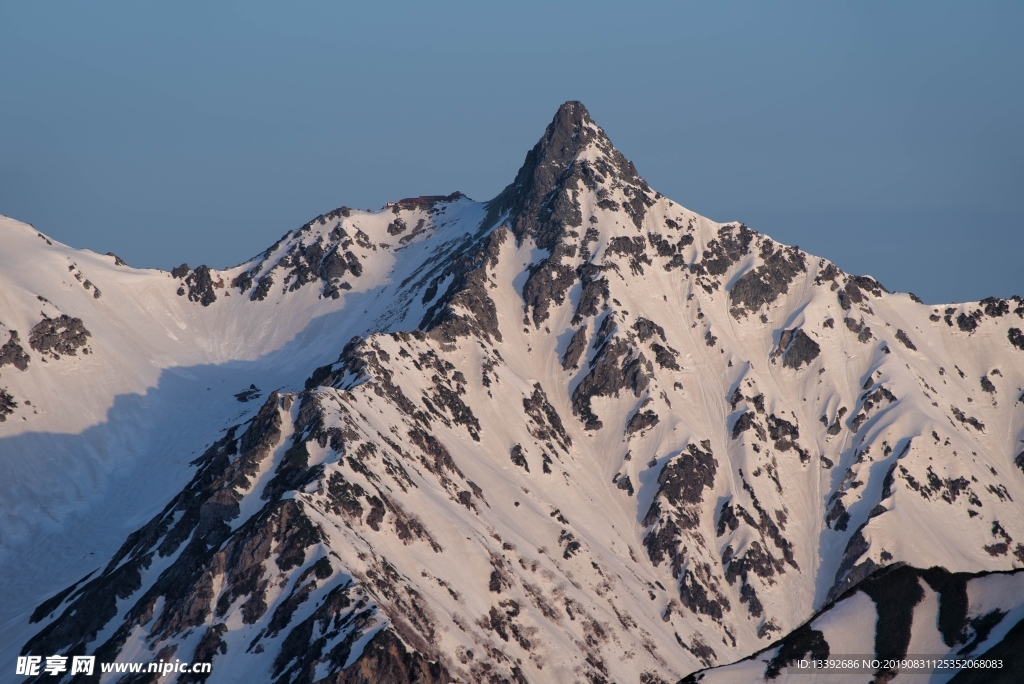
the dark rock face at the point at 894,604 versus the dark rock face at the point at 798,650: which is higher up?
the dark rock face at the point at 894,604

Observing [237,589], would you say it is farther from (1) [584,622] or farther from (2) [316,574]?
(1) [584,622]

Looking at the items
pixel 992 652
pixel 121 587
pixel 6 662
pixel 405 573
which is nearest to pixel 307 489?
pixel 405 573

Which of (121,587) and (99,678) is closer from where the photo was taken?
(99,678)

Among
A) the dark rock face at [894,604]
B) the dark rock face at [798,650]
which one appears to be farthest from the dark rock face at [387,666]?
the dark rock face at [894,604]

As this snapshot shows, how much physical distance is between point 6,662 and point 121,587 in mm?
21775

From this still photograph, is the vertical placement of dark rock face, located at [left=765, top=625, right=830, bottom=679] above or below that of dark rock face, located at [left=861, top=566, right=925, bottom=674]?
below

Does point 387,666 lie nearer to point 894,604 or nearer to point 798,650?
point 798,650

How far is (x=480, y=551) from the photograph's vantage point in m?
184

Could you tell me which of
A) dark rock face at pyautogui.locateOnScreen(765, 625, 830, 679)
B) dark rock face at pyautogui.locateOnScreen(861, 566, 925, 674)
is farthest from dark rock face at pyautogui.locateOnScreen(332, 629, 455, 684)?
dark rock face at pyautogui.locateOnScreen(861, 566, 925, 674)

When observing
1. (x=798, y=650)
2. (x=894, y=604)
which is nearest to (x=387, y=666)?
(x=798, y=650)

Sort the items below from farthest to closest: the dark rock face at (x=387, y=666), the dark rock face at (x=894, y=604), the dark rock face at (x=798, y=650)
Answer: the dark rock face at (x=387, y=666)
the dark rock face at (x=894, y=604)
the dark rock face at (x=798, y=650)

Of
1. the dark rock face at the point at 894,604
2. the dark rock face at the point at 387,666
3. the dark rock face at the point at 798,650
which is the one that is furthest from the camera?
the dark rock face at the point at 387,666

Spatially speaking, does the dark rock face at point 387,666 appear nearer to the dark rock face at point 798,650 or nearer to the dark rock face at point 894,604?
the dark rock face at point 798,650

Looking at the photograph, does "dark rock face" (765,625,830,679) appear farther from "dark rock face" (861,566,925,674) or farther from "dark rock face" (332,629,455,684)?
"dark rock face" (332,629,455,684)
